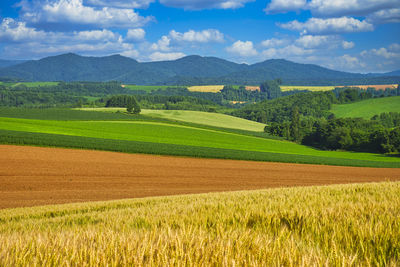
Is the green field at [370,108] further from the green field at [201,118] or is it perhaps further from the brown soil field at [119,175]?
the brown soil field at [119,175]

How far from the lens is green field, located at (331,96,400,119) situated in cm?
14800

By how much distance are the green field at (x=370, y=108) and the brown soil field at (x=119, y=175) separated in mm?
123496

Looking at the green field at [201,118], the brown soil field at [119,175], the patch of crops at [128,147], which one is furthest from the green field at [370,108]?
the brown soil field at [119,175]

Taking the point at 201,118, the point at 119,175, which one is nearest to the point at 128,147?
the point at 119,175

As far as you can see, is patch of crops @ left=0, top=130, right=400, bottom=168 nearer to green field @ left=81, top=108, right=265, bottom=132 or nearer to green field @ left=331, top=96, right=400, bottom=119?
green field @ left=81, top=108, right=265, bottom=132

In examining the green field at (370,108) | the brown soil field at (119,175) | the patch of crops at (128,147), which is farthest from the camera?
the green field at (370,108)

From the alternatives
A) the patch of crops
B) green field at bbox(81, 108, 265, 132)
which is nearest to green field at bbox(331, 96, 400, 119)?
green field at bbox(81, 108, 265, 132)

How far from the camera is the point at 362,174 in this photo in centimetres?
3753

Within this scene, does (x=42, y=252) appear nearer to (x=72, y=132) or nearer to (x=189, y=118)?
(x=72, y=132)

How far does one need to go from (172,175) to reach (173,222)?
24571mm

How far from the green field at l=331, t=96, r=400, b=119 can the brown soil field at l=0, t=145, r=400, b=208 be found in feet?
405

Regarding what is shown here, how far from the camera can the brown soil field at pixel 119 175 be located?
2175 cm

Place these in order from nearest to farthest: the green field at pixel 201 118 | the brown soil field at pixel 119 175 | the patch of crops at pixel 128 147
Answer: the brown soil field at pixel 119 175 < the patch of crops at pixel 128 147 < the green field at pixel 201 118

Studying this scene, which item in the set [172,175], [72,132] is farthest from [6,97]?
[172,175]
